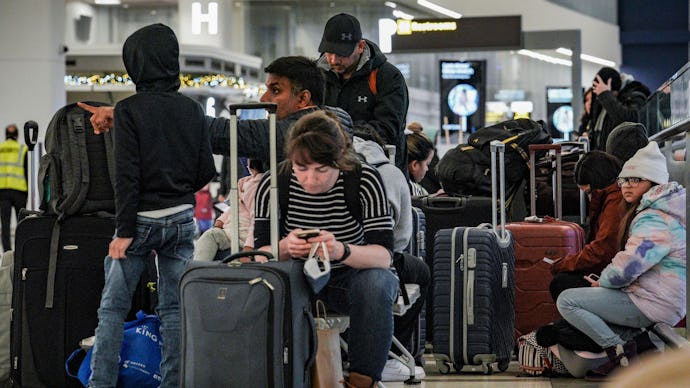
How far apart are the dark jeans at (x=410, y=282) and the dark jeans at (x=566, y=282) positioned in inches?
26.0

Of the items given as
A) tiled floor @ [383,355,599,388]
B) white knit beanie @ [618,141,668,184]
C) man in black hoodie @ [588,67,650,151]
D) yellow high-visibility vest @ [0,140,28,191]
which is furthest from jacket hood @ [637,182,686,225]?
yellow high-visibility vest @ [0,140,28,191]

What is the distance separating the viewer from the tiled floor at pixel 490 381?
488cm

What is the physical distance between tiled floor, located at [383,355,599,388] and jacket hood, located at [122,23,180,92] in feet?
4.91

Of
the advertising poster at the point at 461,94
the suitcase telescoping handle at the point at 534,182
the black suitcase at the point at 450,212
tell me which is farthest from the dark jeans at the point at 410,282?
the advertising poster at the point at 461,94

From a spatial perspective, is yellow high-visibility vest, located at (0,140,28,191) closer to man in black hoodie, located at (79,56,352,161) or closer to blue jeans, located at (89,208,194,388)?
man in black hoodie, located at (79,56,352,161)

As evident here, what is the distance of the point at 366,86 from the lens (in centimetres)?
516

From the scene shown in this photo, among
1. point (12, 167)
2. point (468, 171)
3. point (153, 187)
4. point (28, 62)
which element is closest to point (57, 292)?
point (153, 187)

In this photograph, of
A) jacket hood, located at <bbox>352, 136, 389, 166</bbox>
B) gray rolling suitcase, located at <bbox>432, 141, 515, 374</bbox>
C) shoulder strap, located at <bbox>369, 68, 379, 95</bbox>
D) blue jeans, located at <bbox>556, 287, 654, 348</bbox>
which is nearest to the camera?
jacket hood, located at <bbox>352, 136, 389, 166</bbox>

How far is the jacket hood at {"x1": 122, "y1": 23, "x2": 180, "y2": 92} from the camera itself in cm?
422

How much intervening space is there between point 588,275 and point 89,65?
22.3 metres

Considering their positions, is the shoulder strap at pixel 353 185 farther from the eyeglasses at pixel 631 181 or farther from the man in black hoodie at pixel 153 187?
the eyeglasses at pixel 631 181

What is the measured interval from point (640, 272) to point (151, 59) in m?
2.01

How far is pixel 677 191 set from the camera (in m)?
4.64

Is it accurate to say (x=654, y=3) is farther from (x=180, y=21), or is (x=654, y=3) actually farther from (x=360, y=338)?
(x=360, y=338)
